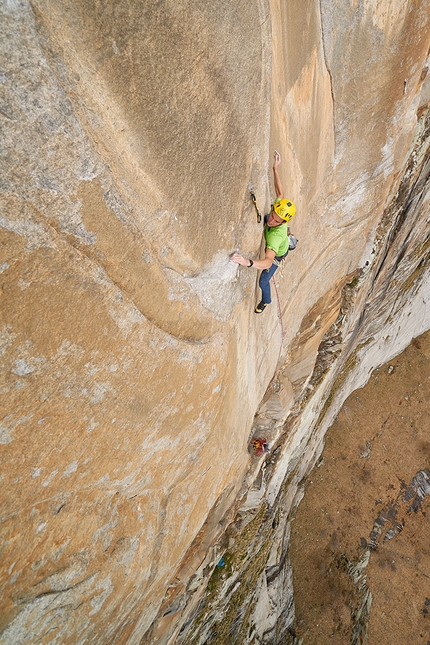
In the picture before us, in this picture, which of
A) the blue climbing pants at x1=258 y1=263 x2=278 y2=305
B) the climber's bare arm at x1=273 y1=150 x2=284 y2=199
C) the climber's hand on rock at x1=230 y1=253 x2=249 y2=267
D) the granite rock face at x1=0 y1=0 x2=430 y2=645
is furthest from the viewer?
the blue climbing pants at x1=258 y1=263 x2=278 y2=305

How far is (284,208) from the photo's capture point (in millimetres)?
4551

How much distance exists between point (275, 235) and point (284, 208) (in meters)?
0.35

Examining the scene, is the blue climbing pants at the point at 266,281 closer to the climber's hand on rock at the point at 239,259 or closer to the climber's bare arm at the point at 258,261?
the climber's bare arm at the point at 258,261

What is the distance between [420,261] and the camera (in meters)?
11.3

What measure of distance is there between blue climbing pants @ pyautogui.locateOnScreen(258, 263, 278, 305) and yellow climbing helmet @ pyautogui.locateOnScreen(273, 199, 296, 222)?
0.82 metres

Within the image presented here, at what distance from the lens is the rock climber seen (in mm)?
4535

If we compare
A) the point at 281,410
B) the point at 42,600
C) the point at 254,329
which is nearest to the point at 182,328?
the point at 254,329

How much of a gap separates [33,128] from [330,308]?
286 inches

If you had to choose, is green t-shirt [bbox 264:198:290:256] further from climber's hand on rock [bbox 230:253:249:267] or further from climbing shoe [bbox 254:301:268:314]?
climbing shoe [bbox 254:301:268:314]

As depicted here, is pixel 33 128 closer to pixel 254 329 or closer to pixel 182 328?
pixel 182 328

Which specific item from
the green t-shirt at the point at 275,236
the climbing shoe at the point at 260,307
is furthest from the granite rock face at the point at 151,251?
the green t-shirt at the point at 275,236

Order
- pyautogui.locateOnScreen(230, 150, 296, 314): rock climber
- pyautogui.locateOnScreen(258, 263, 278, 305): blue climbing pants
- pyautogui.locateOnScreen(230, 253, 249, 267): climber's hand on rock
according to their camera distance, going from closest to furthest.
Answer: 1. pyautogui.locateOnScreen(230, 253, 249, 267): climber's hand on rock
2. pyautogui.locateOnScreen(230, 150, 296, 314): rock climber
3. pyautogui.locateOnScreen(258, 263, 278, 305): blue climbing pants

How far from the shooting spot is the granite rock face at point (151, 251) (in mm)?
2447

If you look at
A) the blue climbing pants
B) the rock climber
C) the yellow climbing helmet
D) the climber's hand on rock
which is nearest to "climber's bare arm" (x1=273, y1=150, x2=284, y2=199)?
the rock climber
